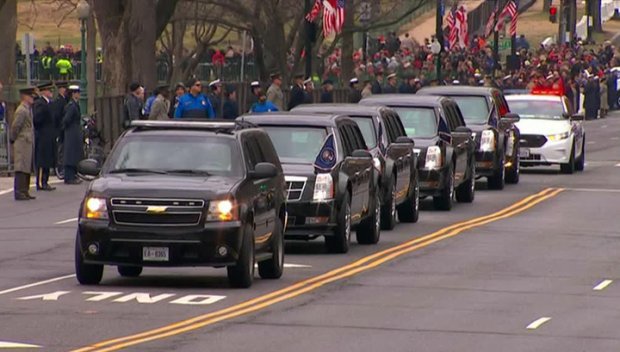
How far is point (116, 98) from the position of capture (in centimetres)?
3850

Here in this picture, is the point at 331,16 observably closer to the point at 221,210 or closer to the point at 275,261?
the point at 275,261

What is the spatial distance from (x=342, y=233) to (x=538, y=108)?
17.7 m

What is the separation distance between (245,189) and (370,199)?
18.4ft

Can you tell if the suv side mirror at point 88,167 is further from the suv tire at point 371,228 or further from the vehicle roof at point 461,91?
the vehicle roof at point 461,91

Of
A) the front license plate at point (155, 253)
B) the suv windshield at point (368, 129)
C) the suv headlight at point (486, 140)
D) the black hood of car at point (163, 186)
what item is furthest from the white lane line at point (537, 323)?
the suv headlight at point (486, 140)

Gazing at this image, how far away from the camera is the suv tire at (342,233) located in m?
21.6

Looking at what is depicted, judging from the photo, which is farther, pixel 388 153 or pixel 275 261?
pixel 388 153

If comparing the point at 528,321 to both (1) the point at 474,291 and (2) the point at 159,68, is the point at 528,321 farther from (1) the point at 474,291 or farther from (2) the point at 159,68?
(2) the point at 159,68

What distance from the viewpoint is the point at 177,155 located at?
18.3 metres

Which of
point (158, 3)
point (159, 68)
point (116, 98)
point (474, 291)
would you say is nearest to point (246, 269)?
point (474, 291)

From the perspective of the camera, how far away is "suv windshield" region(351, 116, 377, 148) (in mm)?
24891

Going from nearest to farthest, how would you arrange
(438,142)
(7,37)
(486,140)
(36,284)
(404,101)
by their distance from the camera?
(36,284), (438,142), (404,101), (486,140), (7,37)

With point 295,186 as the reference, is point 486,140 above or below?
below

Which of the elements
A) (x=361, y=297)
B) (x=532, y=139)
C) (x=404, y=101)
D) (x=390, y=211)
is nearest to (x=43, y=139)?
(x=404, y=101)
